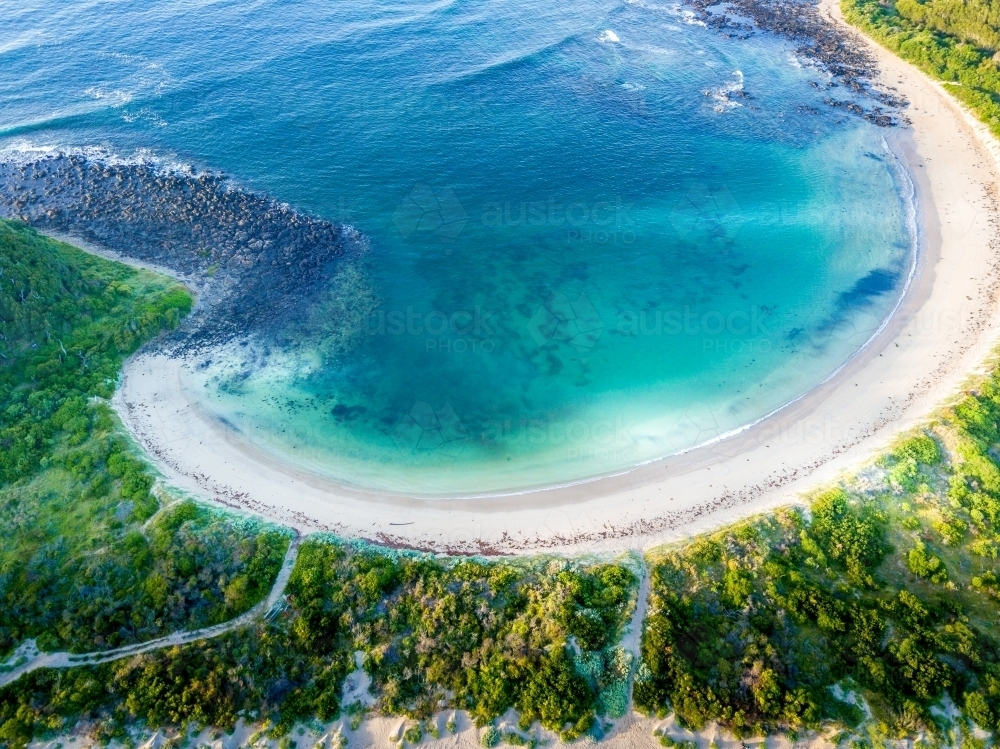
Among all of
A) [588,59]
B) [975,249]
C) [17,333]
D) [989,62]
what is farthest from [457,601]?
[989,62]

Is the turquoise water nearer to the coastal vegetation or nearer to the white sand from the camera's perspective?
the white sand

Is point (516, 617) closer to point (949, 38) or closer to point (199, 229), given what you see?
point (199, 229)

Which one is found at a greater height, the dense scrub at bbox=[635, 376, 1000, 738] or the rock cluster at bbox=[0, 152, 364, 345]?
the rock cluster at bbox=[0, 152, 364, 345]

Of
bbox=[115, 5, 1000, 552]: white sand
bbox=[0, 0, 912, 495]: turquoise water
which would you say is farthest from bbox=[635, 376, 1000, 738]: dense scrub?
bbox=[0, 0, 912, 495]: turquoise water

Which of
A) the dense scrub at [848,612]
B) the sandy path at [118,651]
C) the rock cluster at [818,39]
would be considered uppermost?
the rock cluster at [818,39]

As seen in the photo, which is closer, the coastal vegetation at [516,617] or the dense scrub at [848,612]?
the dense scrub at [848,612]

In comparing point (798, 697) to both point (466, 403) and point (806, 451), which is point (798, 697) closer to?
point (806, 451)

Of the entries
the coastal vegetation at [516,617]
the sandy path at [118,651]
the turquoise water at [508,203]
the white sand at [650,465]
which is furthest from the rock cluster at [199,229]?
the sandy path at [118,651]

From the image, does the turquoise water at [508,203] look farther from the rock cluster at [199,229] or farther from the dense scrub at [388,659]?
the dense scrub at [388,659]
